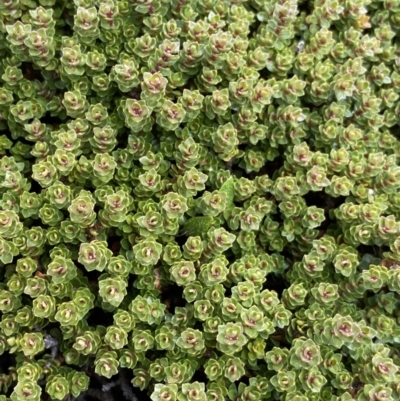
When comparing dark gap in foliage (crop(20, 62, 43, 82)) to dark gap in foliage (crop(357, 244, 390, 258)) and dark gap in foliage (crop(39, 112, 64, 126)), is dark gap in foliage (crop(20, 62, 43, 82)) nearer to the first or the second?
dark gap in foliage (crop(39, 112, 64, 126))

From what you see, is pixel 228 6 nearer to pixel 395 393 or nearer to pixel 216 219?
pixel 216 219

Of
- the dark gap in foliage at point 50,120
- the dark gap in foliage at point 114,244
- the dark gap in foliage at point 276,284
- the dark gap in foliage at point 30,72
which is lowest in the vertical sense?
the dark gap in foliage at point 276,284

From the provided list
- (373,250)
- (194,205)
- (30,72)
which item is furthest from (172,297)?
(30,72)

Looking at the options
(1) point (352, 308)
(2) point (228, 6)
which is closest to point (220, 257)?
(1) point (352, 308)

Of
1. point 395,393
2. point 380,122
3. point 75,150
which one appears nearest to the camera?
point 395,393

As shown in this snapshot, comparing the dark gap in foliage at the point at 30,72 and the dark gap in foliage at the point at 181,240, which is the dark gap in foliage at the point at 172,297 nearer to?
the dark gap in foliage at the point at 181,240

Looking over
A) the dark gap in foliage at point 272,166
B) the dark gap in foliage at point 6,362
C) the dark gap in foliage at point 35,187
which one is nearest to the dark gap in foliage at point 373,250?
the dark gap in foliage at point 272,166

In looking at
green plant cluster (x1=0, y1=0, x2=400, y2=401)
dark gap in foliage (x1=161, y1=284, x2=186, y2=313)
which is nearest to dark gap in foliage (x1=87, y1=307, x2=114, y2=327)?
green plant cluster (x1=0, y1=0, x2=400, y2=401)

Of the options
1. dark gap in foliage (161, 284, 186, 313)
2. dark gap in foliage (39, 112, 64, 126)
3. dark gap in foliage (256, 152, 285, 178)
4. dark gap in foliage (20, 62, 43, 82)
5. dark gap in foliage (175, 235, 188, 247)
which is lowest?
dark gap in foliage (161, 284, 186, 313)

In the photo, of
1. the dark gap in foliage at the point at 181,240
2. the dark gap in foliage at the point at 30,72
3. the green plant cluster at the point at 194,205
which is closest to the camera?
the green plant cluster at the point at 194,205
